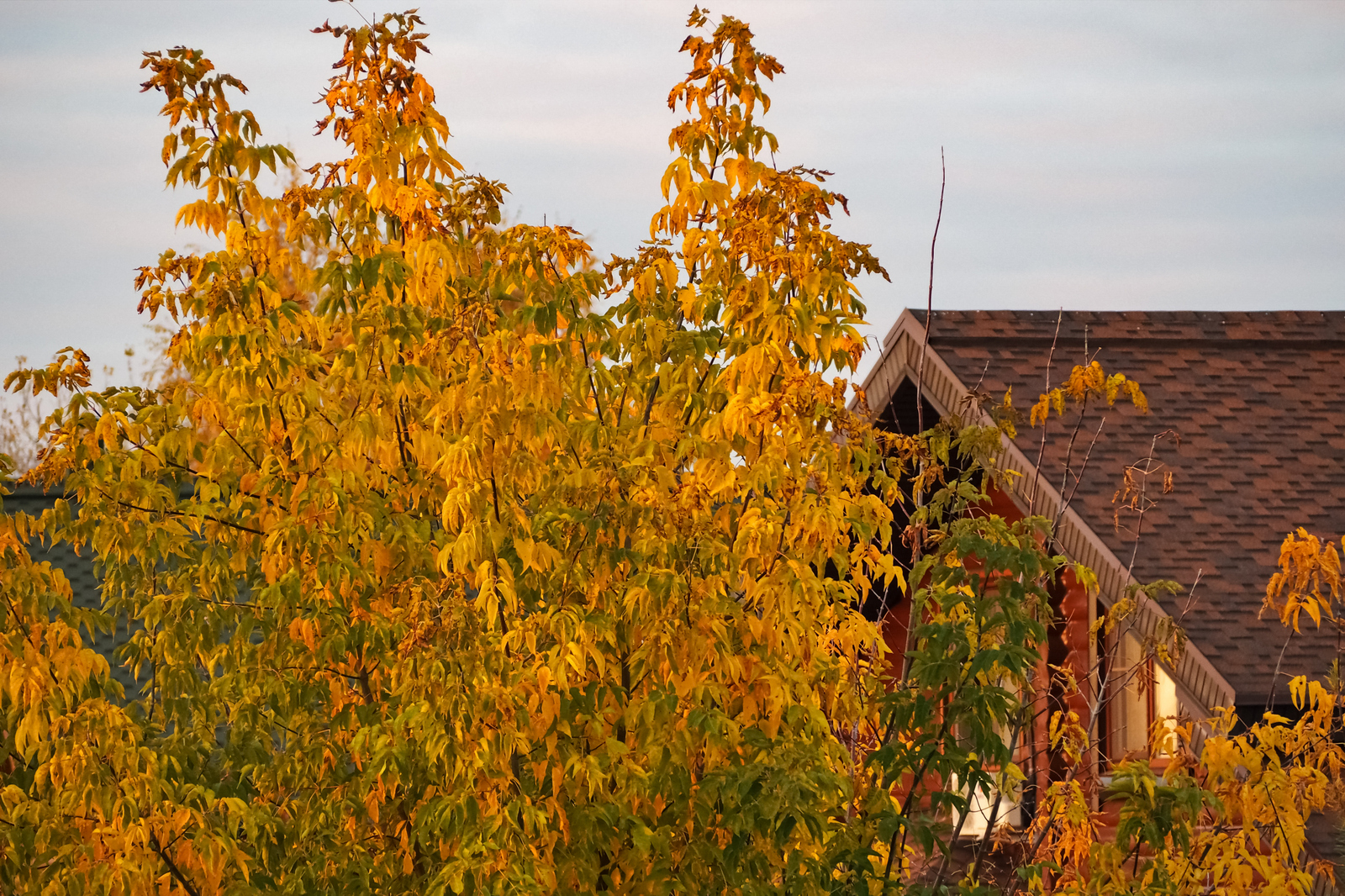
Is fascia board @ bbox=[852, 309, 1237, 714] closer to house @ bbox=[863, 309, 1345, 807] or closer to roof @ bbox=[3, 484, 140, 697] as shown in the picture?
house @ bbox=[863, 309, 1345, 807]

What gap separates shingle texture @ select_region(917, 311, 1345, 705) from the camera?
805cm

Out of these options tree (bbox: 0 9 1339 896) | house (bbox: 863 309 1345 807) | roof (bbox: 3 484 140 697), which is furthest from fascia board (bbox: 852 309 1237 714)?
roof (bbox: 3 484 140 697)

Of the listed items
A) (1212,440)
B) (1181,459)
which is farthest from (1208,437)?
(1181,459)

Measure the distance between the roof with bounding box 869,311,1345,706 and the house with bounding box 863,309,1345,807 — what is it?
12 millimetres

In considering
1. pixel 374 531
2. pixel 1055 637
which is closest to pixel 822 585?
pixel 374 531

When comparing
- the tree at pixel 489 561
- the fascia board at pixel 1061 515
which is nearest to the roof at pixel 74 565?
the tree at pixel 489 561

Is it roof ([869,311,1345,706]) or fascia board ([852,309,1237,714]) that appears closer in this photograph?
fascia board ([852,309,1237,714])

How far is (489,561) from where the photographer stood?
469 centimetres

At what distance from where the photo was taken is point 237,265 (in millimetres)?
5383

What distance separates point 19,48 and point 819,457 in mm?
63907

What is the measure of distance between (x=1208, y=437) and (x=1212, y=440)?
0.03 m

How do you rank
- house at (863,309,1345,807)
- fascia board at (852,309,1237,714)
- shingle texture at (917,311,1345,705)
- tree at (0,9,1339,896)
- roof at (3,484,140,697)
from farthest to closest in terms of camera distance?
roof at (3,484,140,697) → shingle texture at (917,311,1345,705) → house at (863,309,1345,807) → fascia board at (852,309,1237,714) → tree at (0,9,1339,896)

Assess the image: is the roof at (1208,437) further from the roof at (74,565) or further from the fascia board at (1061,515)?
the roof at (74,565)

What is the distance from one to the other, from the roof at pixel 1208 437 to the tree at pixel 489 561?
114 inches
